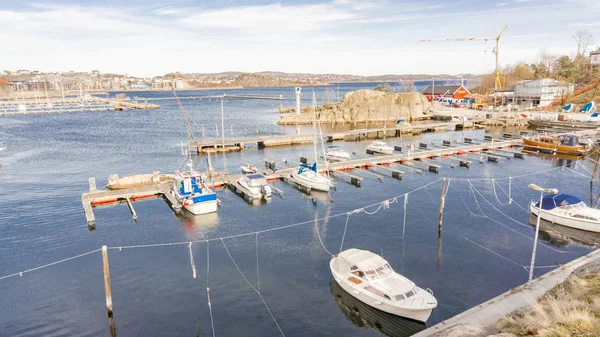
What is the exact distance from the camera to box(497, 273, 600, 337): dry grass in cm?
1163

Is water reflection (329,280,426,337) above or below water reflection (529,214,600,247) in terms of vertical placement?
below

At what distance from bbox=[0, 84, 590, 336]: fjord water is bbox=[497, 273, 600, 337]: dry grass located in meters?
6.83

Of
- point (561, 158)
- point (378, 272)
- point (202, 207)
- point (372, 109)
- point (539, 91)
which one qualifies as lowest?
point (378, 272)

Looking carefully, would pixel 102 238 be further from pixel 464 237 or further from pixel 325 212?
pixel 464 237

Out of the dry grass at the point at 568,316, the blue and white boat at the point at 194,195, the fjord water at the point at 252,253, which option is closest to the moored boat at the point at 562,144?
the fjord water at the point at 252,253

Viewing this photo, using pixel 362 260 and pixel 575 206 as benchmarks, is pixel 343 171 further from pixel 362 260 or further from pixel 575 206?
pixel 362 260

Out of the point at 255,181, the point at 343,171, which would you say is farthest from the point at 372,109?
the point at 255,181

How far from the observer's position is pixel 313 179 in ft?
144

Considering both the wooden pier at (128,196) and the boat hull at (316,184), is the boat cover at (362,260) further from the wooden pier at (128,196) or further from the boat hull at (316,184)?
the wooden pier at (128,196)

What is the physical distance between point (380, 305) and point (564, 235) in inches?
812

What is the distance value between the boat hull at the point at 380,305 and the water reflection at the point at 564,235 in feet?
56.8

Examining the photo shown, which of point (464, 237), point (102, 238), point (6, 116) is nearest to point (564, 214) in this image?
point (464, 237)

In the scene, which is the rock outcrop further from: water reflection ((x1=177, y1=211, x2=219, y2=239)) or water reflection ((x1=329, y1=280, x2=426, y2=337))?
water reflection ((x1=329, y1=280, x2=426, y2=337))

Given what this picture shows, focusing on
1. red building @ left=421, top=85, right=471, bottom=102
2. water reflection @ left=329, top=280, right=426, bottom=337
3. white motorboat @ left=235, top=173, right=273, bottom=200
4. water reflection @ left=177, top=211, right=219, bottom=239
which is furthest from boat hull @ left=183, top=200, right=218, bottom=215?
red building @ left=421, top=85, right=471, bottom=102
